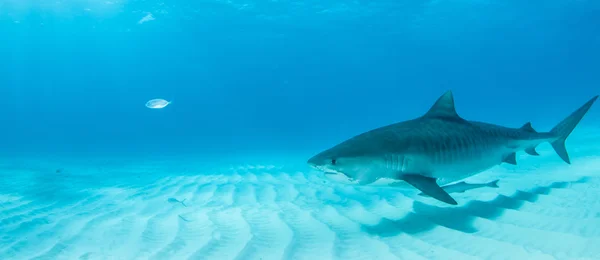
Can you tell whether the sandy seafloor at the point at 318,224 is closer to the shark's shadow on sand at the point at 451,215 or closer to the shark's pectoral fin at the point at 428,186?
the shark's shadow on sand at the point at 451,215

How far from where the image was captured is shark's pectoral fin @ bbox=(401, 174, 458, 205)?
9.53 feet

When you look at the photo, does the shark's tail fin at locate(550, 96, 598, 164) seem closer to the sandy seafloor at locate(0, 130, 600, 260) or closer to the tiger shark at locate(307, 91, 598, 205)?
the tiger shark at locate(307, 91, 598, 205)

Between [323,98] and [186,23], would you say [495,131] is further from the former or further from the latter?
[323,98]

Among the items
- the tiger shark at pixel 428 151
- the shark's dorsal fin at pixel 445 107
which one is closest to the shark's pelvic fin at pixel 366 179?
the tiger shark at pixel 428 151

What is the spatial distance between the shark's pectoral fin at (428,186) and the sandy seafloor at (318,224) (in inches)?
18.1

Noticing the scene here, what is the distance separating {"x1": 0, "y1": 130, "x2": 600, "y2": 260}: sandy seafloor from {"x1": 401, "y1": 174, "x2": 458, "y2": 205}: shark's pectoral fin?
0.46 m

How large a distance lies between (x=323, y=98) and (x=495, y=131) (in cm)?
13817

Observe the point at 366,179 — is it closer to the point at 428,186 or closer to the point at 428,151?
the point at 428,186

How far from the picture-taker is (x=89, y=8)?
30.9 metres

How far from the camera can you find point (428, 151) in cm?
359

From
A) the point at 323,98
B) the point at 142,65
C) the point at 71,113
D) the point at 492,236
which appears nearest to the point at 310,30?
the point at 492,236

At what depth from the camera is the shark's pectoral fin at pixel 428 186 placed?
114 inches

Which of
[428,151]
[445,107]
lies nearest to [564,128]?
[445,107]

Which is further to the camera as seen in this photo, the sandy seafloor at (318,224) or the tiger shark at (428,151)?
the tiger shark at (428,151)
